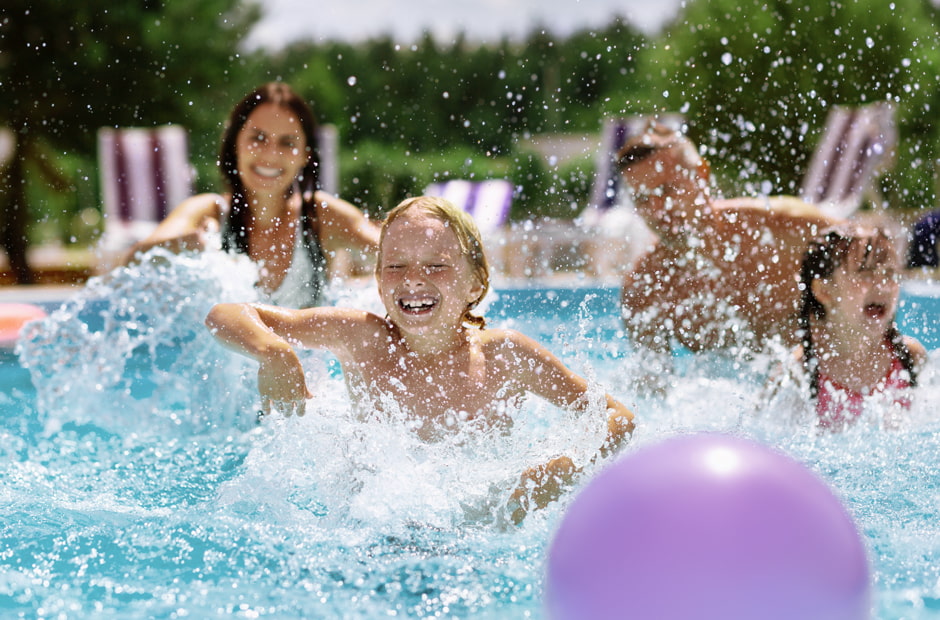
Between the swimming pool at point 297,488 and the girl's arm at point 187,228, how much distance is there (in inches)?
4.3

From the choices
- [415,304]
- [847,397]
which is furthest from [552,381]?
[847,397]

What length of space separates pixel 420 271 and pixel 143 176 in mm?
7619

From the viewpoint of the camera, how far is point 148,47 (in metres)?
13.8

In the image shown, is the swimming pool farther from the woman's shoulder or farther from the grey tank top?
the grey tank top

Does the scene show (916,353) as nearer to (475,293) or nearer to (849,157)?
(475,293)

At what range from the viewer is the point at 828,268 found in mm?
3975

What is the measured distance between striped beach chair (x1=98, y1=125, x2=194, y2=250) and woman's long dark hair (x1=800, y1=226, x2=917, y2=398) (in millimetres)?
7079

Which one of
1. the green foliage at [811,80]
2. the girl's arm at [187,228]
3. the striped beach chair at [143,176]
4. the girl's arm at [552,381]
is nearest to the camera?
the girl's arm at [552,381]

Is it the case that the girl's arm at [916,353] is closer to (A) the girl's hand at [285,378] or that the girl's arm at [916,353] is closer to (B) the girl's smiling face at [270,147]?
(A) the girl's hand at [285,378]

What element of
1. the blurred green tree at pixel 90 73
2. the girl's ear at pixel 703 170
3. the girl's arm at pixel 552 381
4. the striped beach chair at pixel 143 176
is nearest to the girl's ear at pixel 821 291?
the girl's ear at pixel 703 170

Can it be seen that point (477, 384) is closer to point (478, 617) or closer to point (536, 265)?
point (478, 617)

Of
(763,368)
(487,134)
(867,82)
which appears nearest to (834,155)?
(763,368)

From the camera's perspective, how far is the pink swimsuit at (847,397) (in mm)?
3816

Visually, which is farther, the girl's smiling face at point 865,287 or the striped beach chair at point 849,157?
the striped beach chair at point 849,157
